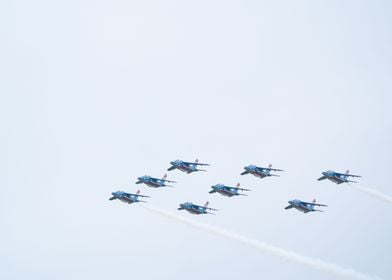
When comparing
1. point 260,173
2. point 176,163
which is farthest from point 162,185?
point 260,173

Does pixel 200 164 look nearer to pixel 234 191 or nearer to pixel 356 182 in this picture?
pixel 234 191

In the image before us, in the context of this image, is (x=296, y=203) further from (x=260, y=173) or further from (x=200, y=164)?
(x=200, y=164)

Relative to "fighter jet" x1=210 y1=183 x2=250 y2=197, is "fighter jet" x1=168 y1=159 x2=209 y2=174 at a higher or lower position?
higher

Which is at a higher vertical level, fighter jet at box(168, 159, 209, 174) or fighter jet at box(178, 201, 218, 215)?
fighter jet at box(168, 159, 209, 174)

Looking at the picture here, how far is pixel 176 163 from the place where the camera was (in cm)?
15388

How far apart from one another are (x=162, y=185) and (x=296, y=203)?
26.6 metres

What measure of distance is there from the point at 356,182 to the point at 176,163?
3570cm

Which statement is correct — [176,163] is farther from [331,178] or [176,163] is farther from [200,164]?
[331,178]

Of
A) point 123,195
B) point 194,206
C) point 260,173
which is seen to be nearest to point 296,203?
point 260,173

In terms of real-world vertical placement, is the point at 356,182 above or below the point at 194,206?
above

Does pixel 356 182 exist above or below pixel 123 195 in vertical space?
above

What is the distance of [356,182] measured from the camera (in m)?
156

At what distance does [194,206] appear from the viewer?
506 feet

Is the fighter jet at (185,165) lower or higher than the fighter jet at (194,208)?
higher
